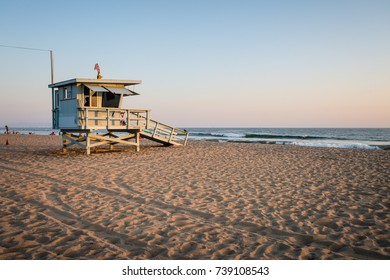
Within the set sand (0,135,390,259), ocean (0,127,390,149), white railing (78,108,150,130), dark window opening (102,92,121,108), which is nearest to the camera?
sand (0,135,390,259)

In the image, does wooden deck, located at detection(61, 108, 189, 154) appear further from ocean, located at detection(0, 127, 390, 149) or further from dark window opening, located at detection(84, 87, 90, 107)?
ocean, located at detection(0, 127, 390, 149)

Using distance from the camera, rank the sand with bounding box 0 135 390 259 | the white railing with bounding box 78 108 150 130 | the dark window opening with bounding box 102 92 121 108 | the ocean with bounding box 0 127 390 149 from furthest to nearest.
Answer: the ocean with bounding box 0 127 390 149 < the dark window opening with bounding box 102 92 121 108 < the white railing with bounding box 78 108 150 130 < the sand with bounding box 0 135 390 259

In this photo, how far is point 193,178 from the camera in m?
8.80

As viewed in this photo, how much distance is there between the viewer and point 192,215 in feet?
17.6

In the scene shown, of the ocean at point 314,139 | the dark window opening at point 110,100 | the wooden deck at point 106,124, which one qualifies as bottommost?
the ocean at point 314,139

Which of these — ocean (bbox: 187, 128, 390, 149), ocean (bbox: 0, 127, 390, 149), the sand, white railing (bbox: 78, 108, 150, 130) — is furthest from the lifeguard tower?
ocean (bbox: 187, 128, 390, 149)

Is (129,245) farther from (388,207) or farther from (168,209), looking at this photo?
(388,207)

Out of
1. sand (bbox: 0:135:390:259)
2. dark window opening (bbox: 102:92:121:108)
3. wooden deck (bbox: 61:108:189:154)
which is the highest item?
dark window opening (bbox: 102:92:121:108)

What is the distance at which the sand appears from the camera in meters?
3.91

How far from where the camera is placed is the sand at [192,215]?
3.91 metres

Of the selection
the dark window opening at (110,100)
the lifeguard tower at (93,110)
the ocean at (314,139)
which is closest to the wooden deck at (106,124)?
the lifeguard tower at (93,110)

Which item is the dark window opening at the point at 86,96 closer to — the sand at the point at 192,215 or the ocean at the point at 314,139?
the sand at the point at 192,215

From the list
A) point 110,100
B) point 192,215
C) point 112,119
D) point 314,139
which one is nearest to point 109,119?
point 112,119

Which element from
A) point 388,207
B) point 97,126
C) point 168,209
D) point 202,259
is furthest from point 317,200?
point 97,126
